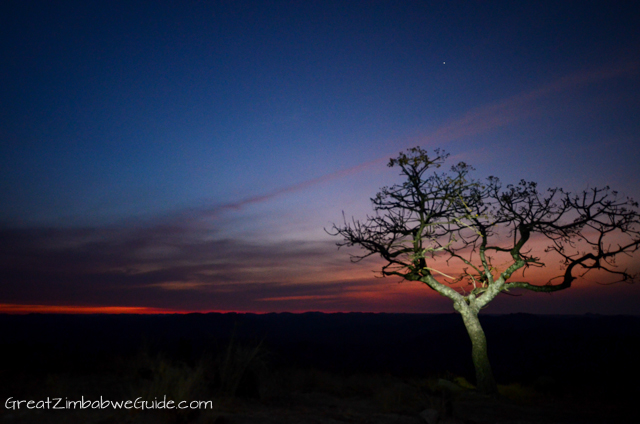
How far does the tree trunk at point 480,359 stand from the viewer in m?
12.4

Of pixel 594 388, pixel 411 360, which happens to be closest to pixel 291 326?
pixel 411 360

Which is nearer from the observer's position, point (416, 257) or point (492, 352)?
point (416, 257)

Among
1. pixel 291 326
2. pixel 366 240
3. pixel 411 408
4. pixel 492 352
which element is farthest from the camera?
pixel 291 326

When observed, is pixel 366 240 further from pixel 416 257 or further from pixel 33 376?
pixel 33 376

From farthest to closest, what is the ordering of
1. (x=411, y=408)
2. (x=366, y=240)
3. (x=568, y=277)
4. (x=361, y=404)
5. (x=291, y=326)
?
1. (x=291, y=326)
2. (x=366, y=240)
3. (x=568, y=277)
4. (x=361, y=404)
5. (x=411, y=408)

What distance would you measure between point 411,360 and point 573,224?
39632 millimetres

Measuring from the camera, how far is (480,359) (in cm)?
1277

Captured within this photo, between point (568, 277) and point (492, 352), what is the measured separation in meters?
40.2

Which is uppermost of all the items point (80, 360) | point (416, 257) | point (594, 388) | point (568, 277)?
point (416, 257)

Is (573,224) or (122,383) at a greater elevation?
(573,224)

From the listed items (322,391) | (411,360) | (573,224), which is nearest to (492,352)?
(411,360)

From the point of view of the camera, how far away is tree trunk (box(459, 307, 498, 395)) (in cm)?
1239

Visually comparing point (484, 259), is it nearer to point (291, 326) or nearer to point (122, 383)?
point (122, 383)

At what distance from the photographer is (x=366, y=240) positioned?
48.3 ft
